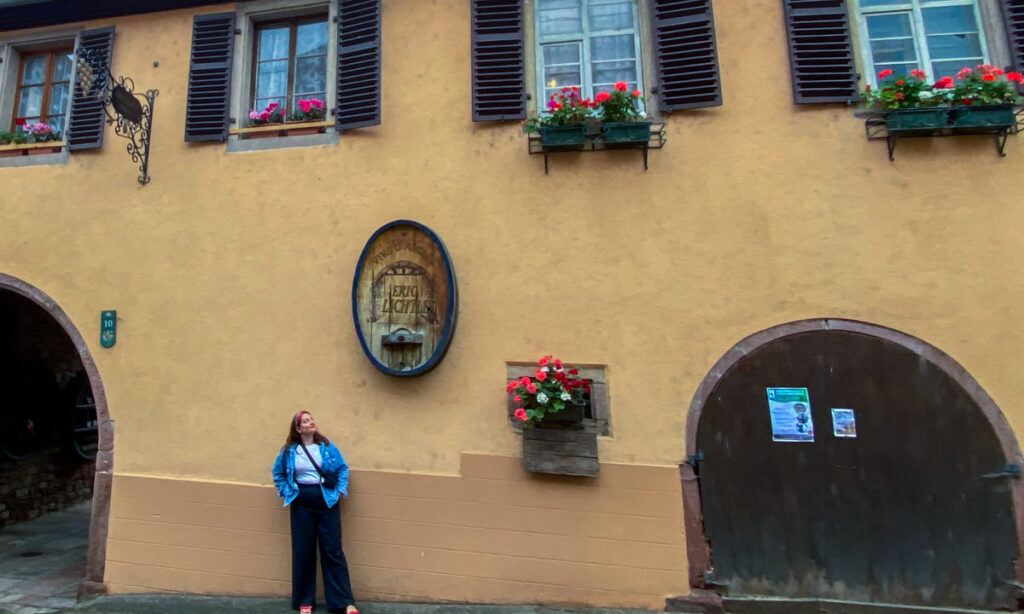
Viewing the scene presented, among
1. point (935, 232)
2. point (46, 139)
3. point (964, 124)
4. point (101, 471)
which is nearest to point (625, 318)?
point (935, 232)

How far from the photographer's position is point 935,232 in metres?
4.14

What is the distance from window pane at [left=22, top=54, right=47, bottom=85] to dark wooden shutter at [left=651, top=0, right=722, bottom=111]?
→ 6.50 metres

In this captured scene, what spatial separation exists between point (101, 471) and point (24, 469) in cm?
391

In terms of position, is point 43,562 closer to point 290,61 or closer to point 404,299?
point 404,299

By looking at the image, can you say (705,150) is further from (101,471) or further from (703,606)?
(101,471)

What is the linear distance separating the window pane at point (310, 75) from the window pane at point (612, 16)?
266cm

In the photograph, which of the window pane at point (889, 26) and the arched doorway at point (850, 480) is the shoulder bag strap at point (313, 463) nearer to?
the arched doorway at point (850, 480)

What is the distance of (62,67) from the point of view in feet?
19.2

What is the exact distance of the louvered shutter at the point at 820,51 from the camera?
441 cm

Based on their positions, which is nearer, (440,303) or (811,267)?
(811,267)

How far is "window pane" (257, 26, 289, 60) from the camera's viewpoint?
217 inches

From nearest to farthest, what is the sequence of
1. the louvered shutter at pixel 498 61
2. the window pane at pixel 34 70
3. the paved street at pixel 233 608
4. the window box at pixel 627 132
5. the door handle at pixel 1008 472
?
the door handle at pixel 1008 472 < the paved street at pixel 233 608 < the window box at pixel 627 132 < the louvered shutter at pixel 498 61 < the window pane at pixel 34 70

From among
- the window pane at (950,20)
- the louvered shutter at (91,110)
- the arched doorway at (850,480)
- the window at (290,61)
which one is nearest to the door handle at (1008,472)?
the arched doorway at (850,480)

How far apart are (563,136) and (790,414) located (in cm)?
283
